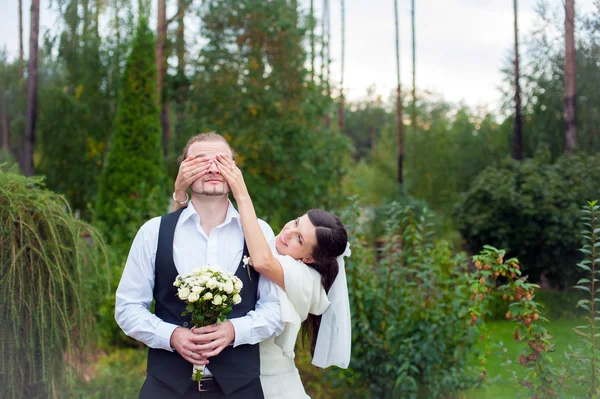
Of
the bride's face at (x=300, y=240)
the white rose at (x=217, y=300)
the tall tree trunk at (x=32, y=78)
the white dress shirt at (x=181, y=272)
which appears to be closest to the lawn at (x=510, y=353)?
the bride's face at (x=300, y=240)

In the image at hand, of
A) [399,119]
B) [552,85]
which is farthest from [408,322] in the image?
[399,119]

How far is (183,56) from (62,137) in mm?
3389

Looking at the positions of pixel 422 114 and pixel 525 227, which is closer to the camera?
pixel 525 227

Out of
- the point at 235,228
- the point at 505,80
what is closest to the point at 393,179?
the point at 505,80

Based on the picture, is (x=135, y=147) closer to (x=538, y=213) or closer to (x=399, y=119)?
(x=538, y=213)

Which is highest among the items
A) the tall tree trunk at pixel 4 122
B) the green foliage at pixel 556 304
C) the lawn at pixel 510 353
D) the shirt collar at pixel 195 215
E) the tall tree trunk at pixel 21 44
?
the tall tree trunk at pixel 21 44

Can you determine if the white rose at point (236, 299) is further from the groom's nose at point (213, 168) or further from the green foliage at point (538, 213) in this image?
the green foliage at point (538, 213)

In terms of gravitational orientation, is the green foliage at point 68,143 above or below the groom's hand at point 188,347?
above

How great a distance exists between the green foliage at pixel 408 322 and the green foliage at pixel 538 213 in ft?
13.6

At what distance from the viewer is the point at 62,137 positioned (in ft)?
44.3

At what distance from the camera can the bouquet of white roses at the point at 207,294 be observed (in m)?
1.88

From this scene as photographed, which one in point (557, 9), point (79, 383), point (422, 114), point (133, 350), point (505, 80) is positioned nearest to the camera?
point (79, 383)

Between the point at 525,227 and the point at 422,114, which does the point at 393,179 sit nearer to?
the point at 422,114

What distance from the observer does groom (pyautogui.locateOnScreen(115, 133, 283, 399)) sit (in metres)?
2.02
